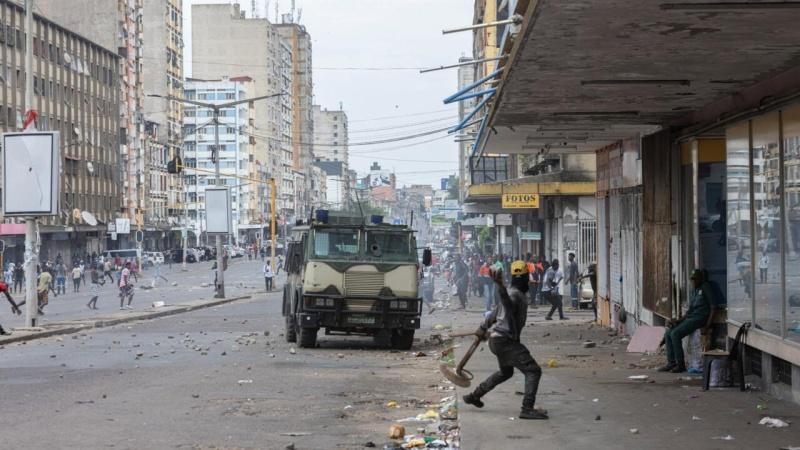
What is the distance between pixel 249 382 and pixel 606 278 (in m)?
13.2

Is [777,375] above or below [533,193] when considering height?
below

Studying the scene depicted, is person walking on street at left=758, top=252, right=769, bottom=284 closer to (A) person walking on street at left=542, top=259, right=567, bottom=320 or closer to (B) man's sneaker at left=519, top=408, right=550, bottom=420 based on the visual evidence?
(B) man's sneaker at left=519, top=408, right=550, bottom=420

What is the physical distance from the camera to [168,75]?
429 ft

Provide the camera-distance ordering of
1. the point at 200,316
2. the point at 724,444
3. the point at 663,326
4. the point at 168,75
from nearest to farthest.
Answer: the point at 724,444 < the point at 663,326 < the point at 200,316 < the point at 168,75

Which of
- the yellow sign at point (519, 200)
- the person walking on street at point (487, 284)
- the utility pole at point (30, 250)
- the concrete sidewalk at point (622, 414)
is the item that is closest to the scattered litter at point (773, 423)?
the concrete sidewalk at point (622, 414)

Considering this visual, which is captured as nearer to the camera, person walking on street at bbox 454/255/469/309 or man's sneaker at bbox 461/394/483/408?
man's sneaker at bbox 461/394/483/408

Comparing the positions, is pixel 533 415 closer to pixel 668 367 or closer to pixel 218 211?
pixel 668 367

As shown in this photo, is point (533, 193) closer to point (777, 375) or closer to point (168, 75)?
point (777, 375)

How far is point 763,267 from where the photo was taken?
1464 centimetres

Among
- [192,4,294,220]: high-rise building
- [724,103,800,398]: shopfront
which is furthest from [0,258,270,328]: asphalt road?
[192,4,294,220]: high-rise building

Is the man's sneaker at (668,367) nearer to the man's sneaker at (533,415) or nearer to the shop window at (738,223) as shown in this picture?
the shop window at (738,223)

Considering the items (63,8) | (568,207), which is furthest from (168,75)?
(568,207)

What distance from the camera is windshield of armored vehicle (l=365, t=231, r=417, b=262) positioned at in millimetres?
24141

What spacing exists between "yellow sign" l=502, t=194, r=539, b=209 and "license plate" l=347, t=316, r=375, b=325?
18.9 meters
